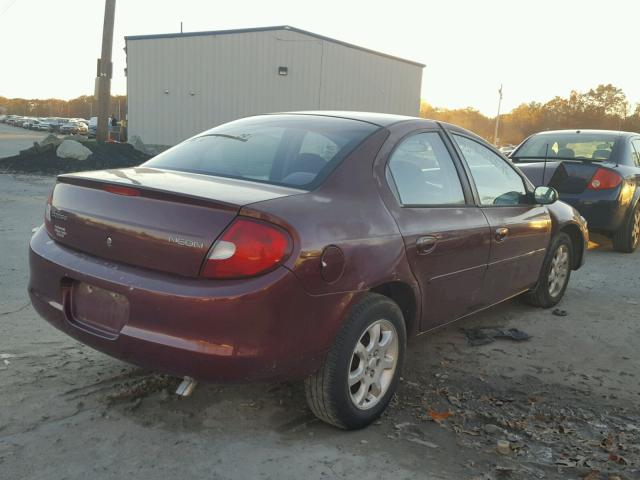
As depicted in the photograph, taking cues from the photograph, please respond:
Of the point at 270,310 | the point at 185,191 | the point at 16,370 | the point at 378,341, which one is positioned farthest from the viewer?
the point at 16,370

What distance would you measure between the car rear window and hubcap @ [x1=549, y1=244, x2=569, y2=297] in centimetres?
258

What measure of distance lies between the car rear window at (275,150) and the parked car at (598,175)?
437cm

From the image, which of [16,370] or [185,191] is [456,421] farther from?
[16,370]

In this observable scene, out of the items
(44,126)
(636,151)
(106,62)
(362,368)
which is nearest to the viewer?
Answer: (362,368)

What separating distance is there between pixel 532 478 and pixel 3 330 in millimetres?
3401

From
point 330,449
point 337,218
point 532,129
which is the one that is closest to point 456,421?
point 330,449

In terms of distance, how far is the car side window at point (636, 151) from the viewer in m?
8.00

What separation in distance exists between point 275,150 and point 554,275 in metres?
3.03

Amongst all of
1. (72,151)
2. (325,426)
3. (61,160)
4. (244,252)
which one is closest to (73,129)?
(72,151)

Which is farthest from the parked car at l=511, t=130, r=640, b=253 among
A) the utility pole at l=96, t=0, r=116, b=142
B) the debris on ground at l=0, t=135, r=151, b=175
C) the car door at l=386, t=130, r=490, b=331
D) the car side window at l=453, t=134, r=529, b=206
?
the utility pole at l=96, t=0, r=116, b=142

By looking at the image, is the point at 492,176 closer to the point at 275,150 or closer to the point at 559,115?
the point at 275,150

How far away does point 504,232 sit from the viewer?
4.00m

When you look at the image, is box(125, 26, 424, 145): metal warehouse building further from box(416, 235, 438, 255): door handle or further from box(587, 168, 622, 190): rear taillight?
box(416, 235, 438, 255): door handle

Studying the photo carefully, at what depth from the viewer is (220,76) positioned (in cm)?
2531
